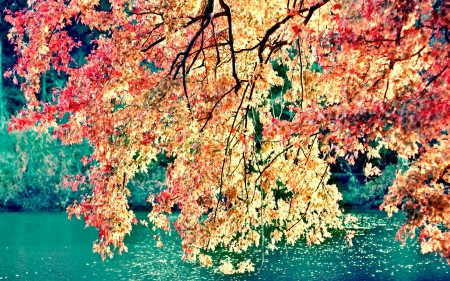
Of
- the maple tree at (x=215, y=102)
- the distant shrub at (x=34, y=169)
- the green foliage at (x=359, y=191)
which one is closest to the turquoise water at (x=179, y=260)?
the green foliage at (x=359, y=191)

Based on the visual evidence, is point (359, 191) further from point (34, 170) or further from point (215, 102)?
point (215, 102)

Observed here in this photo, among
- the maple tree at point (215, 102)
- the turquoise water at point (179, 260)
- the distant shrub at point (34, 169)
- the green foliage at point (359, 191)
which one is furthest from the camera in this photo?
the distant shrub at point (34, 169)

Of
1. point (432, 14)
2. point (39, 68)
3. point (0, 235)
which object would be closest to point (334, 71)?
point (432, 14)

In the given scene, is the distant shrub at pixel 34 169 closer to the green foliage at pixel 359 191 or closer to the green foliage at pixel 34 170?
the green foliage at pixel 34 170

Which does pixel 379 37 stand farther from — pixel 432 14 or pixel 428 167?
pixel 428 167

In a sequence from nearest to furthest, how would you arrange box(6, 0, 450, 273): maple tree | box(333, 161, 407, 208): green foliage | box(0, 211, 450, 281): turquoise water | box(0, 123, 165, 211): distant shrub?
box(6, 0, 450, 273): maple tree < box(0, 211, 450, 281): turquoise water < box(333, 161, 407, 208): green foliage < box(0, 123, 165, 211): distant shrub

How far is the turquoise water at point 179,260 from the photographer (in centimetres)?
1562

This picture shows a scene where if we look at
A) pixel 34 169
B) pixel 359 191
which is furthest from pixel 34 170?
pixel 359 191

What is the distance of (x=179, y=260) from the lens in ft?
58.0

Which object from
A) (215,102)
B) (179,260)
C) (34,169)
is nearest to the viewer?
(215,102)

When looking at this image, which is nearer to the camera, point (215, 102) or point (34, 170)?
point (215, 102)

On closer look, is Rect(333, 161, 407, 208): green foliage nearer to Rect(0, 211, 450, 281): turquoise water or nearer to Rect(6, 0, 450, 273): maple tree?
Rect(0, 211, 450, 281): turquoise water

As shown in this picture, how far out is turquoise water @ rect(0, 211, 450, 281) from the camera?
51.2 ft

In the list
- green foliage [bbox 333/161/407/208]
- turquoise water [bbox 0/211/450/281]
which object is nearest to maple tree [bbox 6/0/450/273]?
turquoise water [bbox 0/211/450/281]
